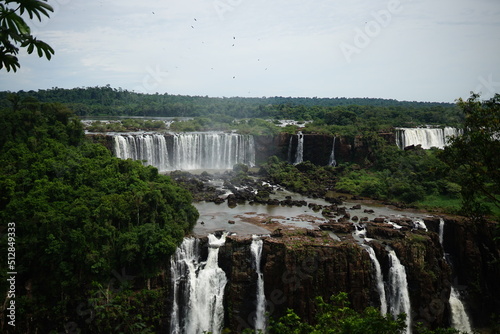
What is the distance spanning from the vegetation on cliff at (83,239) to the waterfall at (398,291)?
10913mm

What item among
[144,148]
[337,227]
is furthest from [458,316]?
[144,148]

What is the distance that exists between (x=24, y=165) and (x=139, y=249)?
9248 mm

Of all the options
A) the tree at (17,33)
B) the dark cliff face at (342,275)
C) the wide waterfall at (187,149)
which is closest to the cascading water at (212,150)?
the wide waterfall at (187,149)

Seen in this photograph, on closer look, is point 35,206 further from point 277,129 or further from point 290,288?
point 277,129

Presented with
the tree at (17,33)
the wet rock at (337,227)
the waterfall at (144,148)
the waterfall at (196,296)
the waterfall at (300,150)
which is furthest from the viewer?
the waterfall at (300,150)

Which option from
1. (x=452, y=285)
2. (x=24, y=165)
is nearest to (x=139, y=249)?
(x=24, y=165)

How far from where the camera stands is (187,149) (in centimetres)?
3972

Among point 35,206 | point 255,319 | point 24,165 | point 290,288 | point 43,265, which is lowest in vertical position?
point 255,319

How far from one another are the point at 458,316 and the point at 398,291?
4.16 meters

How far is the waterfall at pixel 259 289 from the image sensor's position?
18.5m

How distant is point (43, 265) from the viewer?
17062 mm

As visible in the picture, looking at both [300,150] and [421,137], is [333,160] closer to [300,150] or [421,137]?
[300,150]

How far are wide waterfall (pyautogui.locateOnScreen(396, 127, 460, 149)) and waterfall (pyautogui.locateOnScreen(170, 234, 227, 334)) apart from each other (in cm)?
3113

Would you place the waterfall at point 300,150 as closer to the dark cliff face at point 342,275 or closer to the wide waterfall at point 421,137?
the wide waterfall at point 421,137
